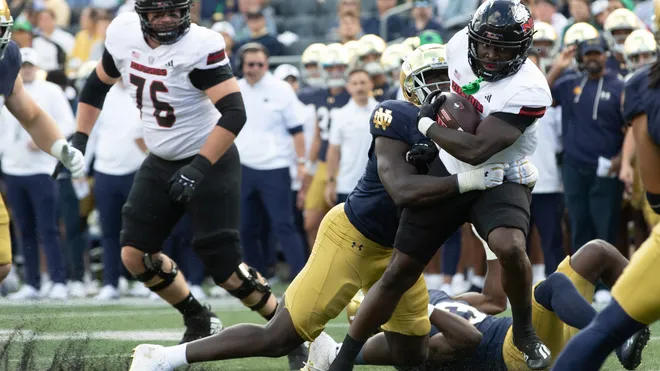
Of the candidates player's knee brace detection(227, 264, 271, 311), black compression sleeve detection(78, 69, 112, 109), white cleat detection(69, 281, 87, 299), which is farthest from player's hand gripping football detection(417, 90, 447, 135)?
white cleat detection(69, 281, 87, 299)

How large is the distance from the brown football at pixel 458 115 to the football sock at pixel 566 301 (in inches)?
26.8

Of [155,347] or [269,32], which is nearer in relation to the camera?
[155,347]

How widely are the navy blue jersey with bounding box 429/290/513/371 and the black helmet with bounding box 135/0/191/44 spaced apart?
1.87m

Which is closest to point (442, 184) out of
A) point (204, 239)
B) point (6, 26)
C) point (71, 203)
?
point (204, 239)

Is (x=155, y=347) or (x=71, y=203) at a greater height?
(x=155, y=347)

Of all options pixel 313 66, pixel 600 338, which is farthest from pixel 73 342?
pixel 313 66

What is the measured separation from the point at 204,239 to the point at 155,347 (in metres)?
1.24

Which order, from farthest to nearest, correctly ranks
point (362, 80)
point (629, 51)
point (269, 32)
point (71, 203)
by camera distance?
point (269, 32) < point (71, 203) < point (362, 80) < point (629, 51)

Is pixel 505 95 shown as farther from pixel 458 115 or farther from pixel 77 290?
pixel 77 290

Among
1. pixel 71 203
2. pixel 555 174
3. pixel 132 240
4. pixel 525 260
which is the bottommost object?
pixel 71 203

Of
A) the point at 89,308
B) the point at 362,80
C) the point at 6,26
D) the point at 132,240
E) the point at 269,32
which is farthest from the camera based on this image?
the point at 269,32

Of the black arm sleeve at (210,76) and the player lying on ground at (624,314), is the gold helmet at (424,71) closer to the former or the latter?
the black arm sleeve at (210,76)

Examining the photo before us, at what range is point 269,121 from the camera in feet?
30.9

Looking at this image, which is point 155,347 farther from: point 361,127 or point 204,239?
point 361,127
